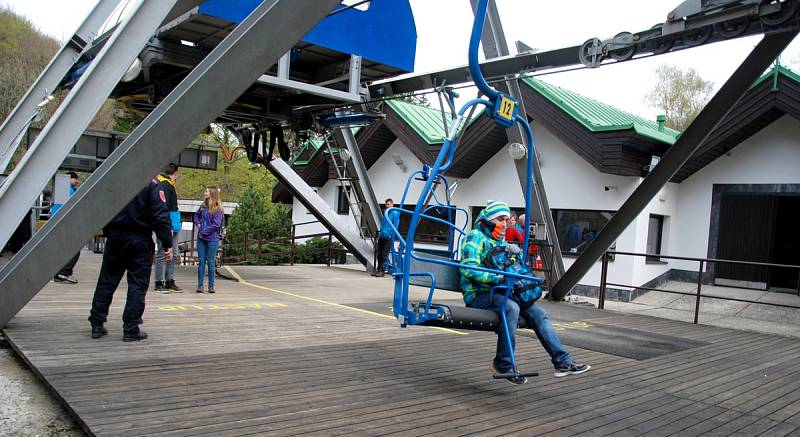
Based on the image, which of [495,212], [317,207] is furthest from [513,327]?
[317,207]

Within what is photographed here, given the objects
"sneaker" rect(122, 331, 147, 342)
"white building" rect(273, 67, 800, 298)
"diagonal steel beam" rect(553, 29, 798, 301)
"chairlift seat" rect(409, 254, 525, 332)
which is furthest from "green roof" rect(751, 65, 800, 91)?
"sneaker" rect(122, 331, 147, 342)

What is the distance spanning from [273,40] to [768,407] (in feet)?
16.6

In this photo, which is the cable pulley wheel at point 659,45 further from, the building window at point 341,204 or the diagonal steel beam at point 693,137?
the building window at point 341,204

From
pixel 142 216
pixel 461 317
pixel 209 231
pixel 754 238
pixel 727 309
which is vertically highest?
pixel 754 238

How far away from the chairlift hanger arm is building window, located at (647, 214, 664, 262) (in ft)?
27.2

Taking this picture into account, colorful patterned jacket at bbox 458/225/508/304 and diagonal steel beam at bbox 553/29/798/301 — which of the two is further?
diagonal steel beam at bbox 553/29/798/301

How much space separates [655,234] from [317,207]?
880 cm

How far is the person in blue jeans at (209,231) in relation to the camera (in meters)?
9.58

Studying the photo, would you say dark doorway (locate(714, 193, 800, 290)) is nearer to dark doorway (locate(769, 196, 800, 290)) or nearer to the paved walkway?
dark doorway (locate(769, 196, 800, 290))

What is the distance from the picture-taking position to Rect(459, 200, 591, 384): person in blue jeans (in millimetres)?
5051

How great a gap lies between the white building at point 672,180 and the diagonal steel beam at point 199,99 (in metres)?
11.4

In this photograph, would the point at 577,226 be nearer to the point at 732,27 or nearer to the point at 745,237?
the point at 745,237

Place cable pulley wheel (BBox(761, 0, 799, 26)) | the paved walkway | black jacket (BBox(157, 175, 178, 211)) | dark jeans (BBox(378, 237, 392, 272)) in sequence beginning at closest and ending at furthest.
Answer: dark jeans (BBox(378, 237, 392, 272))
cable pulley wheel (BBox(761, 0, 799, 26))
black jacket (BBox(157, 175, 178, 211))
the paved walkway

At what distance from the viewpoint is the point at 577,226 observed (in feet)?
52.6
